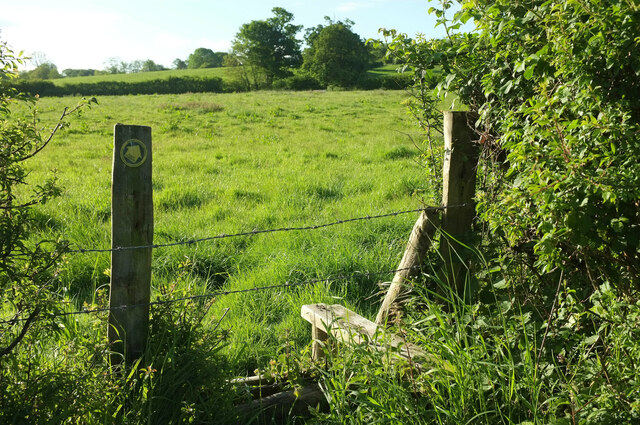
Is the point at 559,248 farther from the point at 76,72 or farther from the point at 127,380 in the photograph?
the point at 76,72

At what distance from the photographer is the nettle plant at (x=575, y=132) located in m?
2.33

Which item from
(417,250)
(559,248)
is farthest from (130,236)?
(559,248)

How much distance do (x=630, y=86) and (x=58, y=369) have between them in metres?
3.22

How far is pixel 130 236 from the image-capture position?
266 centimetres

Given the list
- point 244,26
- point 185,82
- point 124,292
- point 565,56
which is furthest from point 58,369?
point 244,26

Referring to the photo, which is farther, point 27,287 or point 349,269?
point 349,269

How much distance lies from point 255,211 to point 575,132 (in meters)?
5.56

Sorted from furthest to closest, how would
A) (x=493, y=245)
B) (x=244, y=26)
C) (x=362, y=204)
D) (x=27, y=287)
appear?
(x=244, y=26), (x=362, y=204), (x=493, y=245), (x=27, y=287)

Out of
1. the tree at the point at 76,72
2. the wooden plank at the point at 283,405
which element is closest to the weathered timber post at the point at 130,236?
the wooden plank at the point at 283,405

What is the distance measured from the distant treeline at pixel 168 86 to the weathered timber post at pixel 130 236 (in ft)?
144

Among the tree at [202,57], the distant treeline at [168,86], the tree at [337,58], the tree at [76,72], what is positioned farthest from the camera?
the tree at [202,57]

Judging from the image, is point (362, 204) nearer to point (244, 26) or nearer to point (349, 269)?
point (349, 269)

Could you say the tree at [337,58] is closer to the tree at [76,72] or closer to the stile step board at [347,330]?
the tree at [76,72]

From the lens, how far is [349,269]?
5.21m
